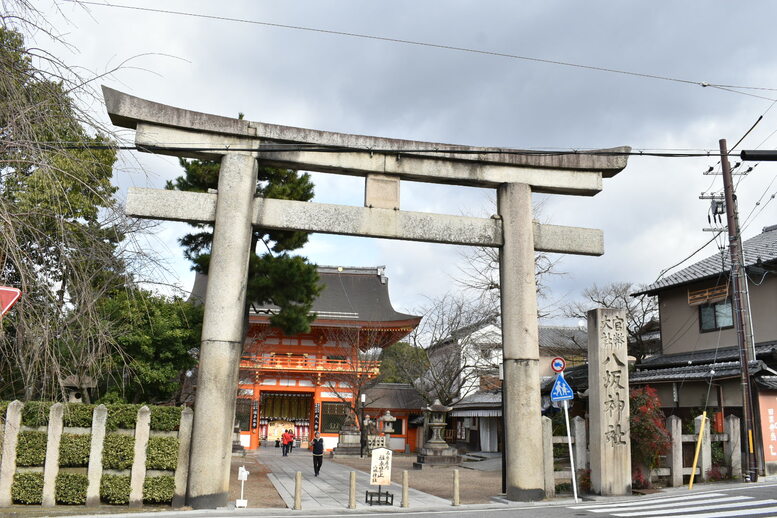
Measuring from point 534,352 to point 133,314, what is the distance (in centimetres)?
1005

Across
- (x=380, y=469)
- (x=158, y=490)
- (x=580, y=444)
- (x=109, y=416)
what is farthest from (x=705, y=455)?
(x=109, y=416)

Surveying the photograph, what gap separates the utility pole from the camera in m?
14.8

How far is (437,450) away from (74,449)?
61.0 feet

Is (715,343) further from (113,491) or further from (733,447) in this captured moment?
(113,491)

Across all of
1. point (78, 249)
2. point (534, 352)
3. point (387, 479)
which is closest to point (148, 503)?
point (387, 479)

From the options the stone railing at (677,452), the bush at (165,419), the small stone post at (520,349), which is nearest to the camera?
the bush at (165,419)

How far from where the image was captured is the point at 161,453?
1058 centimetres

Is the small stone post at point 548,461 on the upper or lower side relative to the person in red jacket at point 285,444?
upper

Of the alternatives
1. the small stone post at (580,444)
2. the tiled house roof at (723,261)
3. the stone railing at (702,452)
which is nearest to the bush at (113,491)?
the small stone post at (580,444)

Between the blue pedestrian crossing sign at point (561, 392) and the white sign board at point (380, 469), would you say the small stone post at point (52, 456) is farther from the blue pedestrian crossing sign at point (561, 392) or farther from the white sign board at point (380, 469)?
the blue pedestrian crossing sign at point (561, 392)

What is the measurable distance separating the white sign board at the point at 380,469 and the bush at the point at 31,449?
6053 millimetres

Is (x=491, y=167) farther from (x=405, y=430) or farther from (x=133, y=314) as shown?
(x=405, y=430)

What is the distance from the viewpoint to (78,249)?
5.23m

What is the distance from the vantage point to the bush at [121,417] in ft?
34.8
